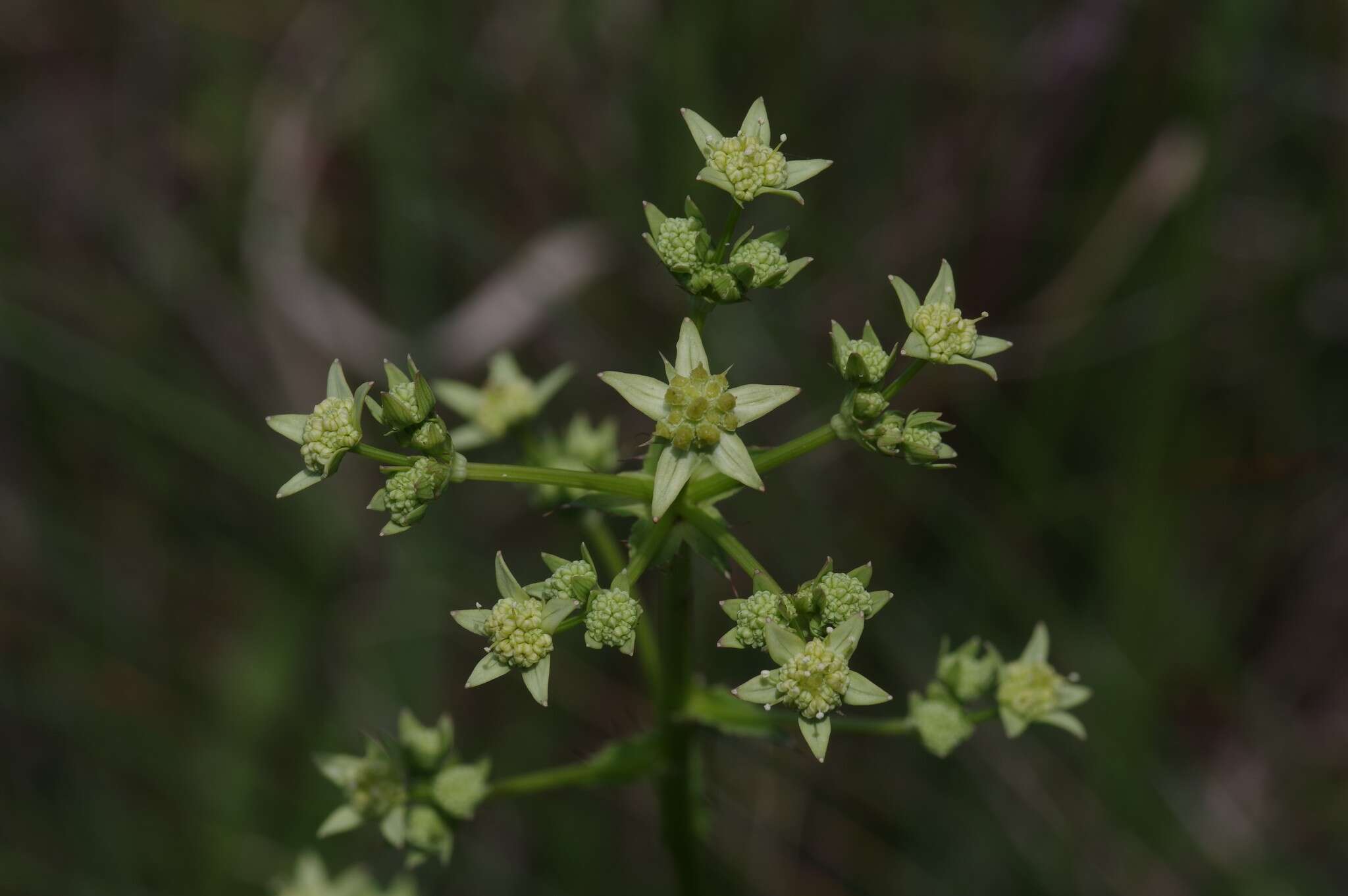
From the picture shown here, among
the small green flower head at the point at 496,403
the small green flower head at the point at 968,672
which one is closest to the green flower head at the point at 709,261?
the small green flower head at the point at 496,403

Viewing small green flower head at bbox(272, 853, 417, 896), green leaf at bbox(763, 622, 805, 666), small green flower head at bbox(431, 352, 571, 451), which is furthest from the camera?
small green flower head at bbox(272, 853, 417, 896)

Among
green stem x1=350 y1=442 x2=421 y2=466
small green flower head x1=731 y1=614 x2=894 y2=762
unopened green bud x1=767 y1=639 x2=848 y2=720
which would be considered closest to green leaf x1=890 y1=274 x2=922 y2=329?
small green flower head x1=731 y1=614 x2=894 y2=762

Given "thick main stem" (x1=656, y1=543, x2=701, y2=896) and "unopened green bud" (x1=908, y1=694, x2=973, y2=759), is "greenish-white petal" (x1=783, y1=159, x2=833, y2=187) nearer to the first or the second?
"thick main stem" (x1=656, y1=543, x2=701, y2=896)

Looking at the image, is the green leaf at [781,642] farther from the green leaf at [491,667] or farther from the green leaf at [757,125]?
the green leaf at [757,125]

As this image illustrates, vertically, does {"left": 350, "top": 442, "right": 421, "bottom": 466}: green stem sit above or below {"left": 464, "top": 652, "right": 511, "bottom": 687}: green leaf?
above

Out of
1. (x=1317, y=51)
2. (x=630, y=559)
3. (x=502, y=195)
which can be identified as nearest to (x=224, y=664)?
(x=502, y=195)

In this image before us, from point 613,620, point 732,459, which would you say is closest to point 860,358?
point 732,459

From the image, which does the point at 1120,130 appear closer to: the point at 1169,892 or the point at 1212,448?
the point at 1212,448
